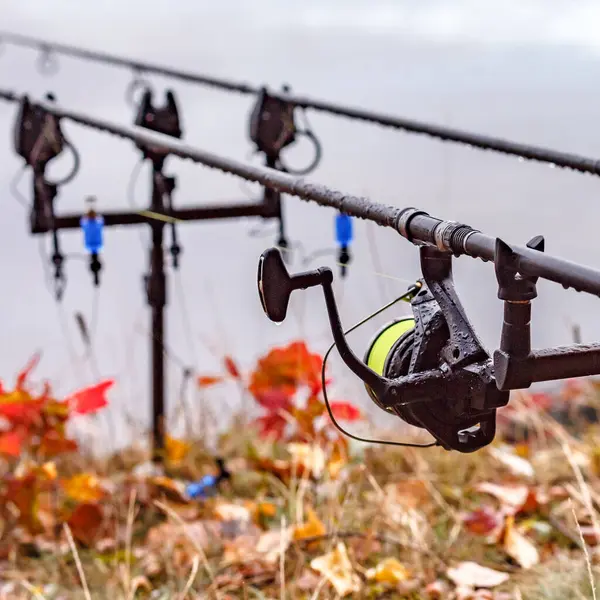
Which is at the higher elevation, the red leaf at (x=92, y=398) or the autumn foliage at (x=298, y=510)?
the red leaf at (x=92, y=398)

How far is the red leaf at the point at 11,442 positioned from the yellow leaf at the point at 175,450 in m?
0.87

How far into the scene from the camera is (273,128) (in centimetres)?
395

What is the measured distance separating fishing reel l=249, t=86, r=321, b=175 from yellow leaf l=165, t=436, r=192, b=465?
124 centimetres

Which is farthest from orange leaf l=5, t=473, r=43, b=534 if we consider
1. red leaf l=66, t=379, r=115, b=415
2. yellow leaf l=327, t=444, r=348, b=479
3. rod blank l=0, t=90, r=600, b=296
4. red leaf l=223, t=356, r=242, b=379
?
rod blank l=0, t=90, r=600, b=296

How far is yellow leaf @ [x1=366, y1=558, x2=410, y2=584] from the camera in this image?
8.46ft

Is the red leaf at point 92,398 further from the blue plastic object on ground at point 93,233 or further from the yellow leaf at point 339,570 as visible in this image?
the yellow leaf at point 339,570

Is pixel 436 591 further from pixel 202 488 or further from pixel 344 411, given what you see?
pixel 202 488

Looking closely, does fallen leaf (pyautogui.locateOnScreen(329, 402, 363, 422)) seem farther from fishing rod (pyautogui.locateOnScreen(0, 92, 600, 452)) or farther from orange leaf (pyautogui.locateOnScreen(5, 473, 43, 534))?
fishing rod (pyautogui.locateOnScreen(0, 92, 600, 452))

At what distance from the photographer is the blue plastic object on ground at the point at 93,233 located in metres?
3.27

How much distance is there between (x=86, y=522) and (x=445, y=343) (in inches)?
87.2

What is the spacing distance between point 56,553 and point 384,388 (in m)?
2.13

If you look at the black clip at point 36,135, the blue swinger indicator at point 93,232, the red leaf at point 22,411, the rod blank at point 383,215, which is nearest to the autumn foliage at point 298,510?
the red leaf at point 22,411

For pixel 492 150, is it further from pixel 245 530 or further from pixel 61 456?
pixel 61 456

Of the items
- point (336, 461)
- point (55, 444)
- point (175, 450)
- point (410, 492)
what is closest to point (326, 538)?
point (336, 461)
